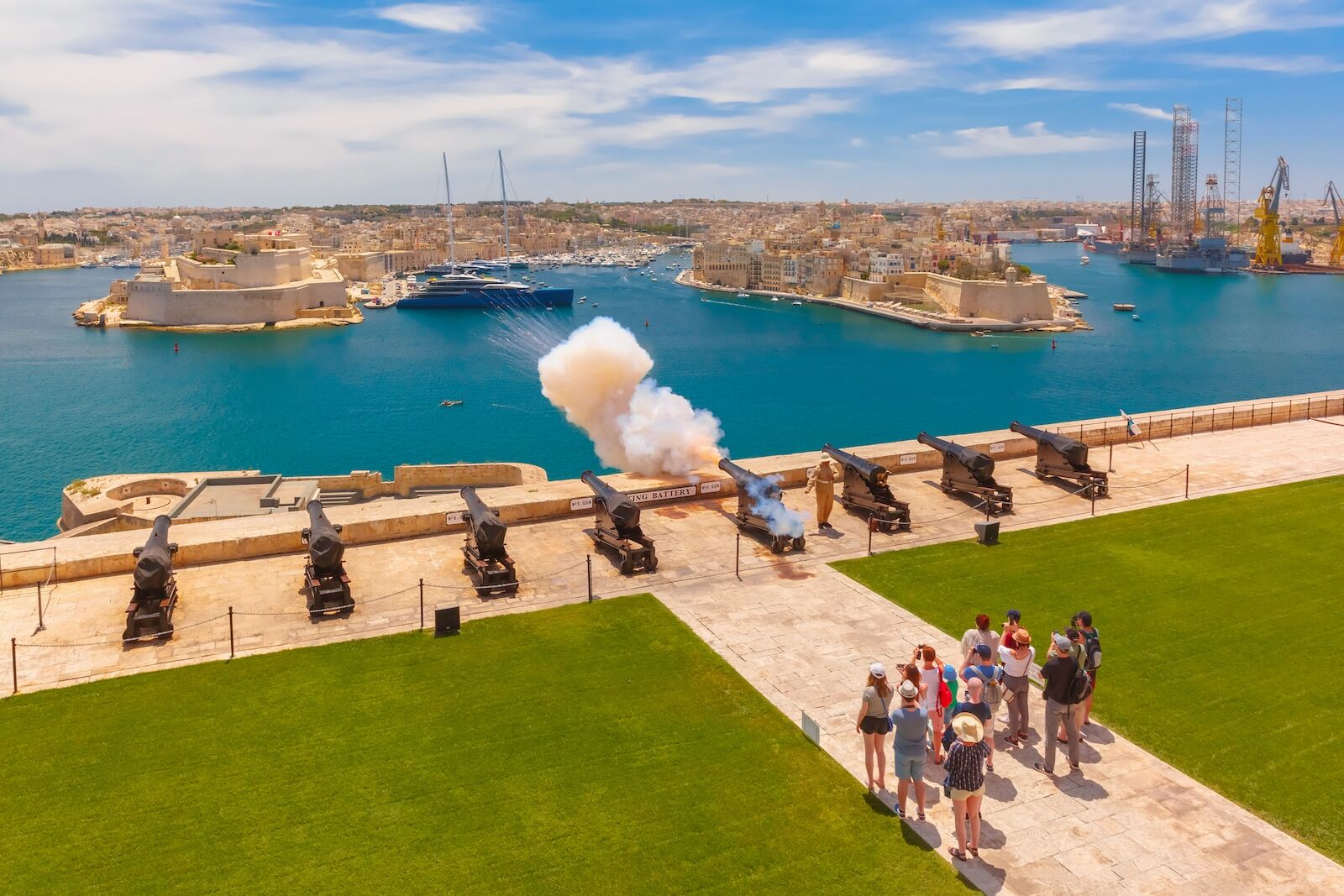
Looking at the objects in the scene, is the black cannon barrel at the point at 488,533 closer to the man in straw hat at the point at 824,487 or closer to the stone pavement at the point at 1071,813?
the stone pavement at the point at 1071,813

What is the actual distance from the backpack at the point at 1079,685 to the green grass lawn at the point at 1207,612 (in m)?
1.17

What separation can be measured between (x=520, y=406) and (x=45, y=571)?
40.3 m

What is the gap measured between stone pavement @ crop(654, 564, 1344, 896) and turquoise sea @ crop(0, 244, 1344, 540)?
28.3 metres

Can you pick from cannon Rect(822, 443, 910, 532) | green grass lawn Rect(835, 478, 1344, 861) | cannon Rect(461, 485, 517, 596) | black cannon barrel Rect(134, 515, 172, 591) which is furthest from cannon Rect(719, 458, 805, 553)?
black cannon barrel Rect(134, 515, 172, 591)

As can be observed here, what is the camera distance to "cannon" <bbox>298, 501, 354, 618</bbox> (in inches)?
445

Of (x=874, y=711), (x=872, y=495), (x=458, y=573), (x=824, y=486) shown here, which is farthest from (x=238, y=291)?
(x=874, y=711)

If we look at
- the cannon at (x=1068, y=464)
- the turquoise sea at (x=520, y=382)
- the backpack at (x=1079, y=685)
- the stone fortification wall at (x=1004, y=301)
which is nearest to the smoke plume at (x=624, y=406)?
the cannon at (x=1068, y=464)

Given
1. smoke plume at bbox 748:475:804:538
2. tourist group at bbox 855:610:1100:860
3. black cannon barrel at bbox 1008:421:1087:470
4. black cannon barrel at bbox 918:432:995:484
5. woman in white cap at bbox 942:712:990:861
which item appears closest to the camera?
woman in white cap at bbox 942:712:990:861

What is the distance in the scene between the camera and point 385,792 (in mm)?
7781

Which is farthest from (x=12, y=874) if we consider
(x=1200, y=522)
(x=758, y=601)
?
(x=1200, y=522)

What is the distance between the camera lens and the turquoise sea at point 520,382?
43.4 m

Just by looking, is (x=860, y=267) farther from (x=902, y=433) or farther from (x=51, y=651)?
(x=51, y=651)

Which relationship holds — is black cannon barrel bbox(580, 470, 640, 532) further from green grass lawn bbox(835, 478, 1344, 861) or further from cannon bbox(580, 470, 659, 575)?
green grass lawn bbox(835, 478, 1344, 861)

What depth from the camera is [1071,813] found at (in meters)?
7.55
